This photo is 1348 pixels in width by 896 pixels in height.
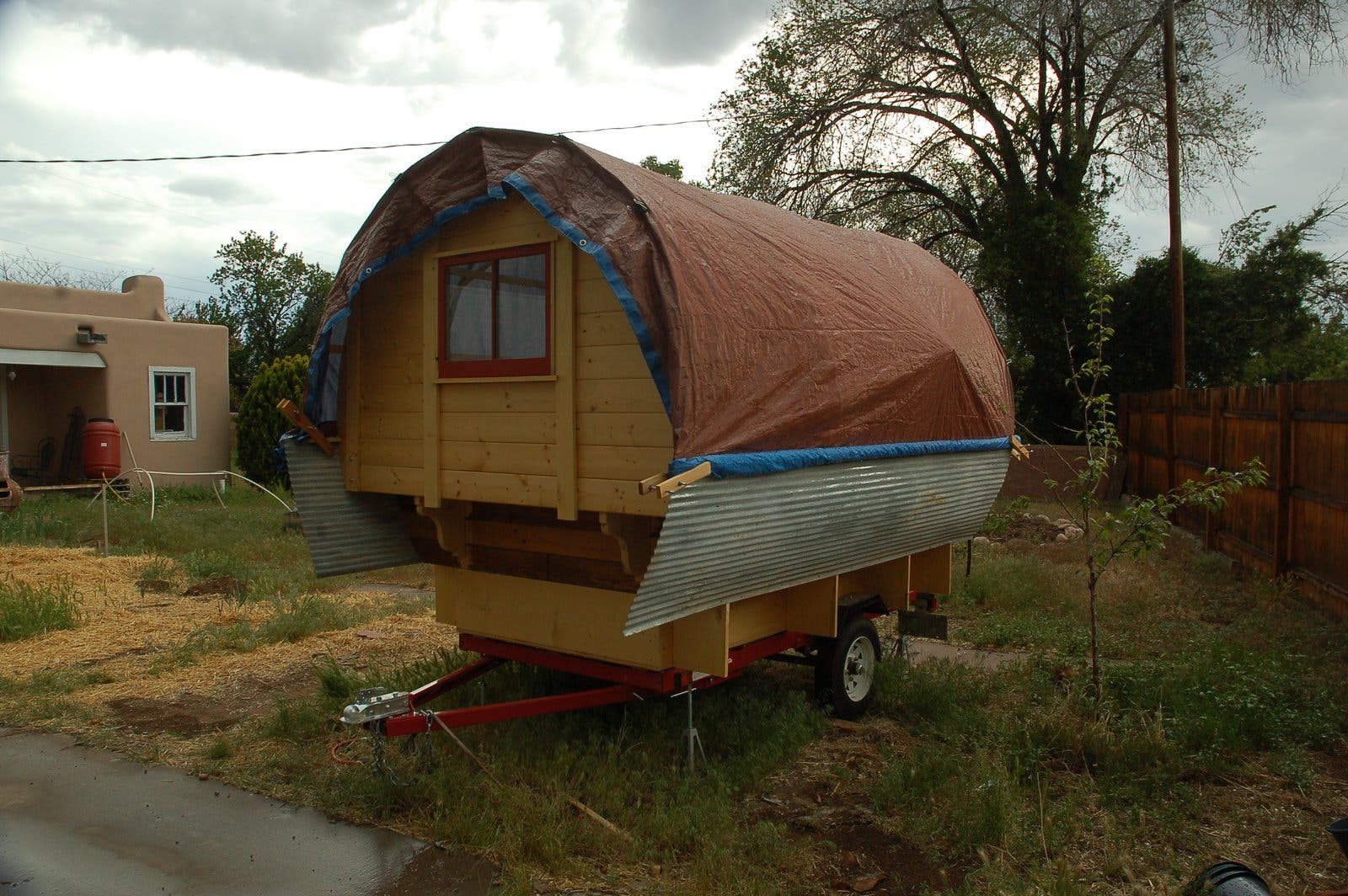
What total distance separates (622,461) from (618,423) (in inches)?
7.5

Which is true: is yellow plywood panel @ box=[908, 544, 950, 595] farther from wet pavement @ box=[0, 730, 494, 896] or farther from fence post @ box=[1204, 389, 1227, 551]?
fence post @ box=[1204, 389, 1227, 551]

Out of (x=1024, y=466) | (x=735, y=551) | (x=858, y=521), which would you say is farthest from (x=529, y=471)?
(x=1024, y=466)

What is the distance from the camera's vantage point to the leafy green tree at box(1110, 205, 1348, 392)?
20453 millimetres

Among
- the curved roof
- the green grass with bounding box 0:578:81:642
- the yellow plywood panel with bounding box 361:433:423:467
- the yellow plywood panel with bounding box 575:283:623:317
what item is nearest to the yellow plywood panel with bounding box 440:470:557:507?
the yellow plywood panel with bounding box 361:433:423:467

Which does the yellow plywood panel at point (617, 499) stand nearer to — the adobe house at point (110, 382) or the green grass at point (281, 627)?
the green grass at point (281, 627)

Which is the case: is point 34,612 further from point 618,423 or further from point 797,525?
point 797,525

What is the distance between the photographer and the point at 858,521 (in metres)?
→ 5.75

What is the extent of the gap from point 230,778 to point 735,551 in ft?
10.1

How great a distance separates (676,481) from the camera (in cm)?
421

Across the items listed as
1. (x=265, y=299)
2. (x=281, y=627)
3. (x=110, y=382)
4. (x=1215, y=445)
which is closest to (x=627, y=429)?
(x=281, y=627)

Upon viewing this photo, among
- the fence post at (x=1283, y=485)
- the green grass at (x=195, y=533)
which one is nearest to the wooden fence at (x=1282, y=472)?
the fence post at (x=1283, y=485)

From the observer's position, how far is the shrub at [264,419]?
19.6 m

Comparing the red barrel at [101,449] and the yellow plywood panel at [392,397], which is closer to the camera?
the yellow plywood panel at [392,397]

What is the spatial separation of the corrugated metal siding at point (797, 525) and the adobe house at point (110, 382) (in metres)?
16.3
